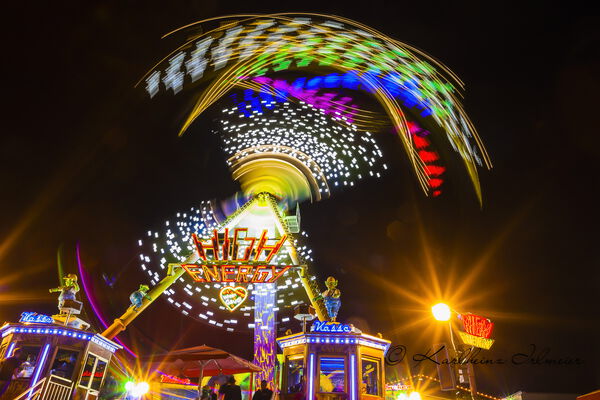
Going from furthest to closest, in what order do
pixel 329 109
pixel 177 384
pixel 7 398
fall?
pixel 329 109, pixel 177 384, pixel 7 398

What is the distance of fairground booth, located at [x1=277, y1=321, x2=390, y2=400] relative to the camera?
1323 centimetres

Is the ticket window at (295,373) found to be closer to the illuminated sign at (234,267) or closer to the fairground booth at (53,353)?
the fairground booth at (53,353)

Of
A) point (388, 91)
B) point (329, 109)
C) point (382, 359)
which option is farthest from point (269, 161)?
A: point (382, 359)

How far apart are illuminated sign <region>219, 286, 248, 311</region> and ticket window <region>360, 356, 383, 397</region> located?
1171cm

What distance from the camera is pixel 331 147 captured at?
33969 millimetres

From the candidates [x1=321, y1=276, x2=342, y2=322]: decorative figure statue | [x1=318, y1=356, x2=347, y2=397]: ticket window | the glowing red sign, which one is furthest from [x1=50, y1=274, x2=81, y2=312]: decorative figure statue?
the glowing red sign

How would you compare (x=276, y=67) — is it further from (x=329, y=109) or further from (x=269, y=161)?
(x=269, y=161)

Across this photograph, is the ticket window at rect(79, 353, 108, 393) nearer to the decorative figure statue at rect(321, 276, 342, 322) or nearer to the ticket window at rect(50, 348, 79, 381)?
the ticket window at rect(50, 348, 79, 381)

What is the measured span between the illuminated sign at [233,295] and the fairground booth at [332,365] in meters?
10.4

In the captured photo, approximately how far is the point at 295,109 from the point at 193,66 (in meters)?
9.95

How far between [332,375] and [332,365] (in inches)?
12.2

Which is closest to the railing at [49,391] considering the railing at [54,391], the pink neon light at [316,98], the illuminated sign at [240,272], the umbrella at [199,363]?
the railing at [54,391]

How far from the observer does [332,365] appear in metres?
13.7

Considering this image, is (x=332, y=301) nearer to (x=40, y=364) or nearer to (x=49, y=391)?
(x=49, y=391)
